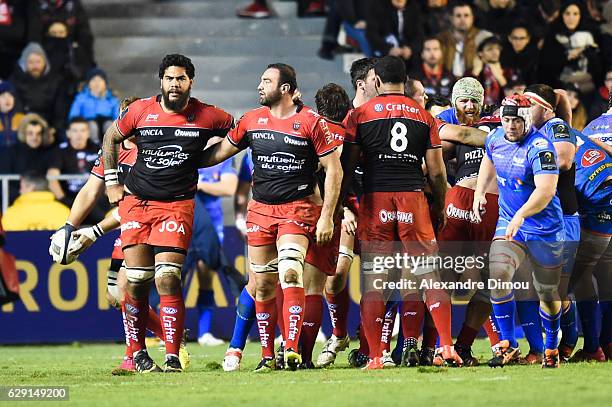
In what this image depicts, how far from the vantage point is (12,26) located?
21.0 m

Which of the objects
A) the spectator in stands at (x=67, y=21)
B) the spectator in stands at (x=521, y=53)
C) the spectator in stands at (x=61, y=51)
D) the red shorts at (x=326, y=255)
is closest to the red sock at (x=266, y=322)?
the red shorts at (x=326, y=255)

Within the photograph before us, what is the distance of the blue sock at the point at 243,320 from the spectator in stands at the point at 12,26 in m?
9.78

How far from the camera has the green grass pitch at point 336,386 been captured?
369 inches

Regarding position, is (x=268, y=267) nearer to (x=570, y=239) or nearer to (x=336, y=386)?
(x=336, y=386)

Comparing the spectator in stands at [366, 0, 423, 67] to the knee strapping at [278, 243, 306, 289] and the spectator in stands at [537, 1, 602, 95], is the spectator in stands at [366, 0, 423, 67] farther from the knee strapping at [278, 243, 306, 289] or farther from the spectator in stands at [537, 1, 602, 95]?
the knee strapping at [278, 243, 306, 289]

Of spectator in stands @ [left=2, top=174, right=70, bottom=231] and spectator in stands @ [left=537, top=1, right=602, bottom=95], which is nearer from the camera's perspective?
spectator in stands @ [left=2, top=174, right=70, bottom=231]

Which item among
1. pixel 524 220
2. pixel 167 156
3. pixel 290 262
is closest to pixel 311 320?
pixel 290 262

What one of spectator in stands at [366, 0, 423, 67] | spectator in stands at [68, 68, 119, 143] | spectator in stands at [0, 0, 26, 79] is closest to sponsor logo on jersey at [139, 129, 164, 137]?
spectator in stands at [68, 68, 119, 143]

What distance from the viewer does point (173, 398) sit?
9.73m

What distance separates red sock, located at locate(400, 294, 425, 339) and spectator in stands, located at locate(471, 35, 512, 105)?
780 cm

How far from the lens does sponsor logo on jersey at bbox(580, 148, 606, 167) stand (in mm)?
12602

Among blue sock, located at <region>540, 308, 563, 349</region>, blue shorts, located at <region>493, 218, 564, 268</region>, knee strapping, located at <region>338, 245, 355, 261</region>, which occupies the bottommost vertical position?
blue sock, located at <region>540, 308, 563, 349</region>

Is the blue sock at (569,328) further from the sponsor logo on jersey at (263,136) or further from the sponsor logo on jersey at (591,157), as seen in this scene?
the sponsor logo on jersey at (263,136)

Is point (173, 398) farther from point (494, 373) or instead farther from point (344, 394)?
point (494, 373)
